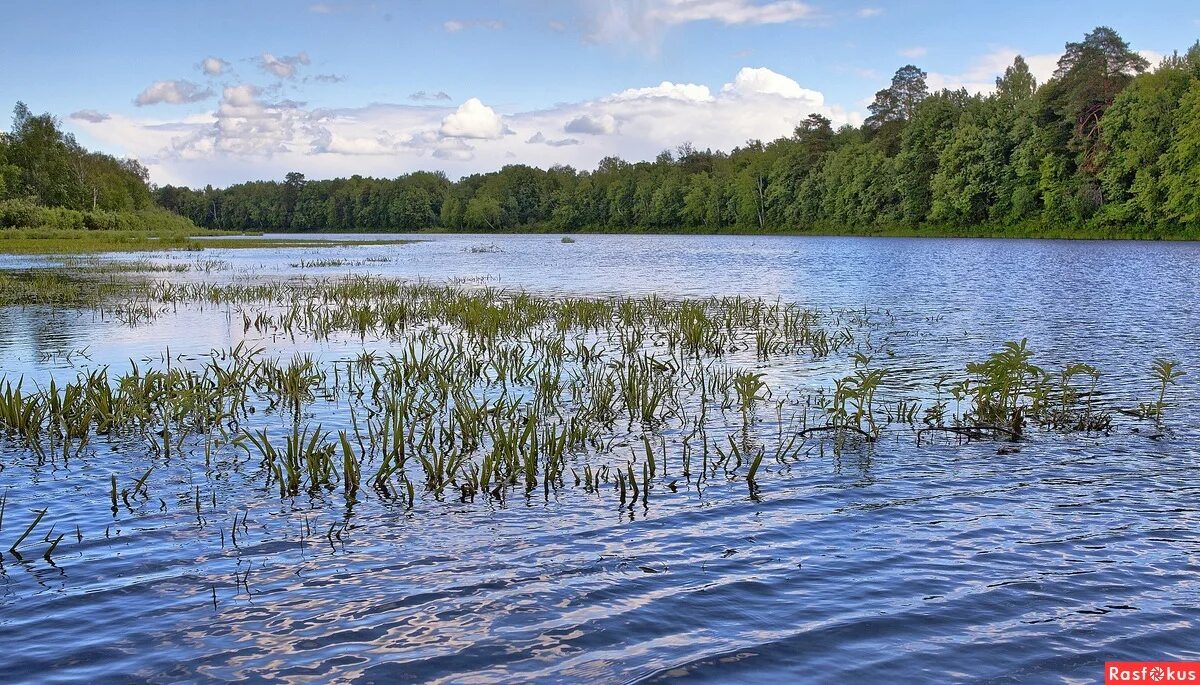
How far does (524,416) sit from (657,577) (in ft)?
19.6

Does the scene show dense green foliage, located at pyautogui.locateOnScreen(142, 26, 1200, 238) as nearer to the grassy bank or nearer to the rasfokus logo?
the grassy bank

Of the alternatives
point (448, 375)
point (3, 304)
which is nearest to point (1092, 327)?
point (448, 375)

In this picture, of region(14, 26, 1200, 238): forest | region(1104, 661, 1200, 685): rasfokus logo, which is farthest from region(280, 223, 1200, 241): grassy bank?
region(1104, 661, 1200, 685): rasfokus logo

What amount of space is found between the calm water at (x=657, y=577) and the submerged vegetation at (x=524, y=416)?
406mm

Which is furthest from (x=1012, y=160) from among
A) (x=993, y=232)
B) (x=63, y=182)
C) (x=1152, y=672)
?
(x=63, y=182)

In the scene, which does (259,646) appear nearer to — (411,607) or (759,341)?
(411,607)

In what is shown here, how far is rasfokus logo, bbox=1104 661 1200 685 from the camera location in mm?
5590

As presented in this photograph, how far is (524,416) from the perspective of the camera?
504 inches

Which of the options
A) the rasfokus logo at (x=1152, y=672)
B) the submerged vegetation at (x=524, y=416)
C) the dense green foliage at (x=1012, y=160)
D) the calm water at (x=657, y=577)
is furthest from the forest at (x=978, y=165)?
the rasfokus logo at (x=1152, y=672)

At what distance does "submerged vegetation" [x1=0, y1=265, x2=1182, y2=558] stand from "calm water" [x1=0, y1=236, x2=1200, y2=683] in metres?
0.41

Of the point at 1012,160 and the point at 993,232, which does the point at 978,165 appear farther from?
the point at 993,232

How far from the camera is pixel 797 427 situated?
40.8ft

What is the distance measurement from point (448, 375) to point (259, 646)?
29.5ft

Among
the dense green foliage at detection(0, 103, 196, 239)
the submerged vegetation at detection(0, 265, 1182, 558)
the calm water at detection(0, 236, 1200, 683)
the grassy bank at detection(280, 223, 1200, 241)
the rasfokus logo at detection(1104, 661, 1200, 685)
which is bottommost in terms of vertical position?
the rasfokus logo at detection(1104, 661, 1200, 685)
